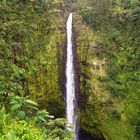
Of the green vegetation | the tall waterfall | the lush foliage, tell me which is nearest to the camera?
the green vegetation

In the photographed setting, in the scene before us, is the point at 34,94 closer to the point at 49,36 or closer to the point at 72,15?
the point at 49,36

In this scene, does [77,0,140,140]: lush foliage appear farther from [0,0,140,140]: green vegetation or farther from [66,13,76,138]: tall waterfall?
[66,13,76,138]: tall waterfall

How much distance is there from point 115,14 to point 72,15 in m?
2.97

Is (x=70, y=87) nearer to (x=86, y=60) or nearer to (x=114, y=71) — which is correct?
(x=86, y=60)

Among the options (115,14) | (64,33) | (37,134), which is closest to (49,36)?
(64,33)

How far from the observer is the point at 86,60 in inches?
870

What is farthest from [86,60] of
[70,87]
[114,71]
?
[70,87]

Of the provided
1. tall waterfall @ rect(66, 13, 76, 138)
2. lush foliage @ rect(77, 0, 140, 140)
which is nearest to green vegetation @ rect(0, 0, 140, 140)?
lush foliage @ rect(77, 0, 140, 140)

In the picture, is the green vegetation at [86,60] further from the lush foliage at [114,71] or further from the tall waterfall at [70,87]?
the tall waterfall at [70,87]

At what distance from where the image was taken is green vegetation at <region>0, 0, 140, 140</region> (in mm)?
20312

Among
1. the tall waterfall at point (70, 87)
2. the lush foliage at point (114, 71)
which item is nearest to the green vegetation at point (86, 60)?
the lush foliage at point (114, 71)

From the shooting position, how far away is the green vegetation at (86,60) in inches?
800

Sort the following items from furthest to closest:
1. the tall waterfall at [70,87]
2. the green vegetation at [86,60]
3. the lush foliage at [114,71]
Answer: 1. the tall waterfall at [70,87]
2. the lush foliage at [114,71]
3. the green vegetation at [86,60]

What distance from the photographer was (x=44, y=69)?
20906 millimetres
